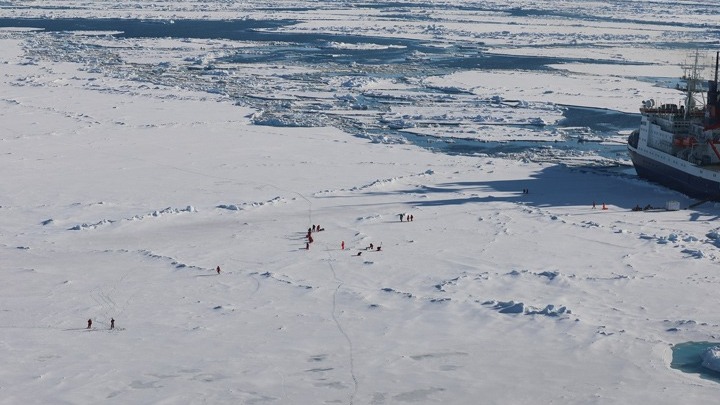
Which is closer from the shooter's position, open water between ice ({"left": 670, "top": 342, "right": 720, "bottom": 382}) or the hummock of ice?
open water between ice ({"left": 670, "top": 342, "right": 720, "bottom": 382})

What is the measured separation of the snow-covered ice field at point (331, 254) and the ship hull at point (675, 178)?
2.13 ft

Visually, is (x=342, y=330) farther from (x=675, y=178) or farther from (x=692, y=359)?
(x=675, y=178)

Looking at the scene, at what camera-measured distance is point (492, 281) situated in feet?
74.4

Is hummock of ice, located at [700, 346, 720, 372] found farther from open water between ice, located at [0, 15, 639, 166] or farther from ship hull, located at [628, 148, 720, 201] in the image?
open water between ice, located at [0, 15, 639, 166]

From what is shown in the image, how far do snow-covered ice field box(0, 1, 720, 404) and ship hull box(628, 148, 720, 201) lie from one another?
2.13 feet

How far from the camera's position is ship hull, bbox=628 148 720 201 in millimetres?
30984

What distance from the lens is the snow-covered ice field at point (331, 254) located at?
17625 mm

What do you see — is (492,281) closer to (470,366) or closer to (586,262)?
(586,262)

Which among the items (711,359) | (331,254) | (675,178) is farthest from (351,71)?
(711,359)

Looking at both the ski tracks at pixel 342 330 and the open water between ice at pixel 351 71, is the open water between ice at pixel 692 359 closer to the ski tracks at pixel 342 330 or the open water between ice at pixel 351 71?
the ski tracks at pixel 342 330

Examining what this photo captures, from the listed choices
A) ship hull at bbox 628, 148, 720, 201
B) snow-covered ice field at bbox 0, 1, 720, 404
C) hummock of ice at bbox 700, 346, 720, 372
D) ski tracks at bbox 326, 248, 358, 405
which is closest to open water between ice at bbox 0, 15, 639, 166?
snow-covered ice field at bbox 0, 1, 720, 404

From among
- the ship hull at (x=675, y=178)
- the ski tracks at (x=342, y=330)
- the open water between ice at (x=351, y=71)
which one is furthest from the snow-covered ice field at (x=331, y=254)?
the ship hull at (x=675, y=178)

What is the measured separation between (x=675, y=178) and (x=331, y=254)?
13284 mm

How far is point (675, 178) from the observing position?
32875 millimetres
